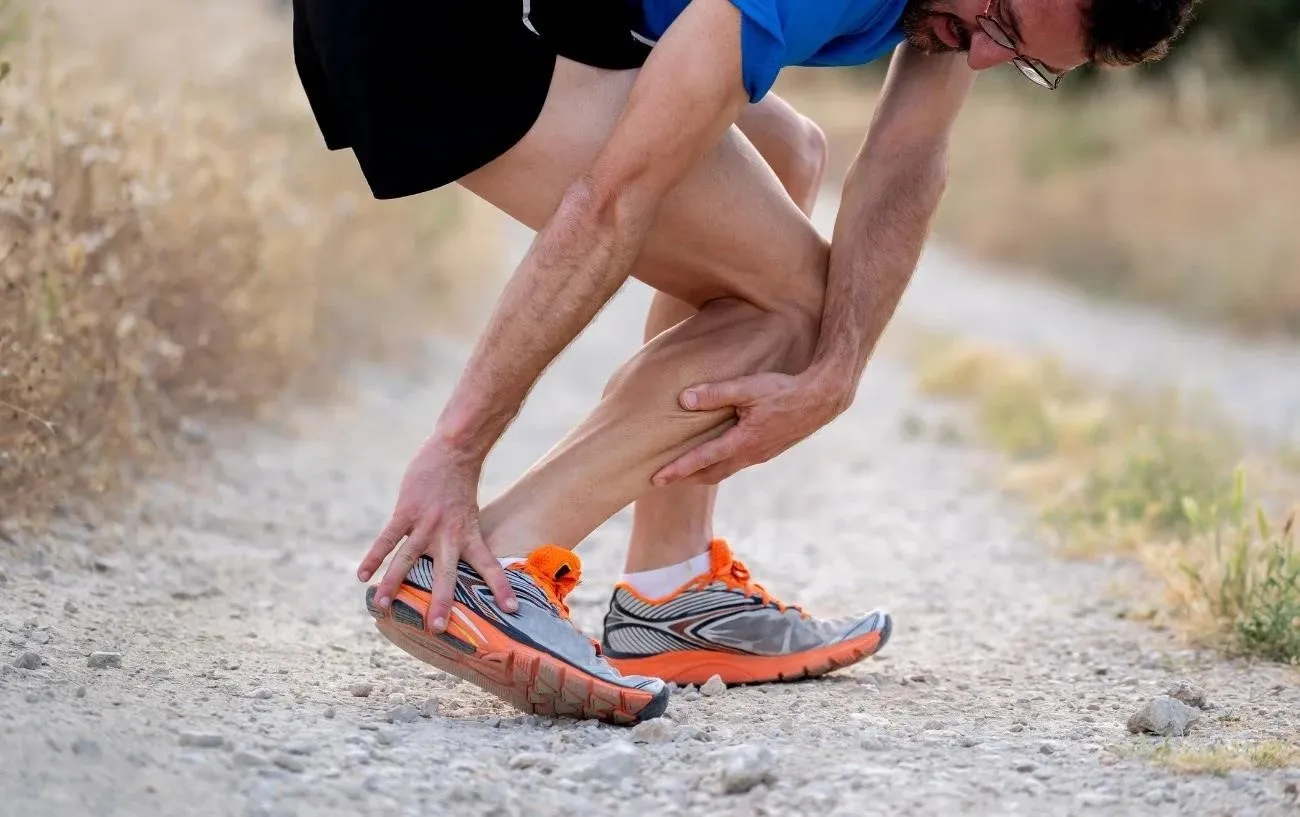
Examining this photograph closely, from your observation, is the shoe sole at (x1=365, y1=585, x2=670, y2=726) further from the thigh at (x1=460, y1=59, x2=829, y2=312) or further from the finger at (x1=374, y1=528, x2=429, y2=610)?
the thigh at (x1=460, y1=59, x2=829, y2=312)

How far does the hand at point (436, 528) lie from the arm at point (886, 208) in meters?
0.61

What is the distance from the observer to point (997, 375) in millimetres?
6379

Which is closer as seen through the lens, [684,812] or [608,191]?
[684,812]

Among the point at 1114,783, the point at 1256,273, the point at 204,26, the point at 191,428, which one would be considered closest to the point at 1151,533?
the point at 1114,783

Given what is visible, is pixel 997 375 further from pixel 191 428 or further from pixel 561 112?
pixel 561 112

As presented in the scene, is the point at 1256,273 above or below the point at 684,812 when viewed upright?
above

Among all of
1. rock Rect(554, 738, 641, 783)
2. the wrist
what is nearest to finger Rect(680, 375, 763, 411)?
the wrist

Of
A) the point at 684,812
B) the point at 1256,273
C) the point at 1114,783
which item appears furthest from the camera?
the point at 1256,273

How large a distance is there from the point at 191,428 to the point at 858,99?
14960mm

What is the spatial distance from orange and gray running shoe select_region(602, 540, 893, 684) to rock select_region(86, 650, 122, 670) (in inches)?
33.0

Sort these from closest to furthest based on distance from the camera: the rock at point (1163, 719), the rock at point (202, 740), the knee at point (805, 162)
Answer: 1. the rock at point (202, 740)
2. the rock at point (1163, 719)
3. the knee at point (805, 162)

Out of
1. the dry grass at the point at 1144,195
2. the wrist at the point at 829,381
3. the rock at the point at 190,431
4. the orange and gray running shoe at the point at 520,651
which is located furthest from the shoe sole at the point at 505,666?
the dry grass at the point at 1144,195

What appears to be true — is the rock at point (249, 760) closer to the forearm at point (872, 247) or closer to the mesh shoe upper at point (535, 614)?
the mesh shoe upper at point (535, 614)

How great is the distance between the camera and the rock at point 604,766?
2137 mm
